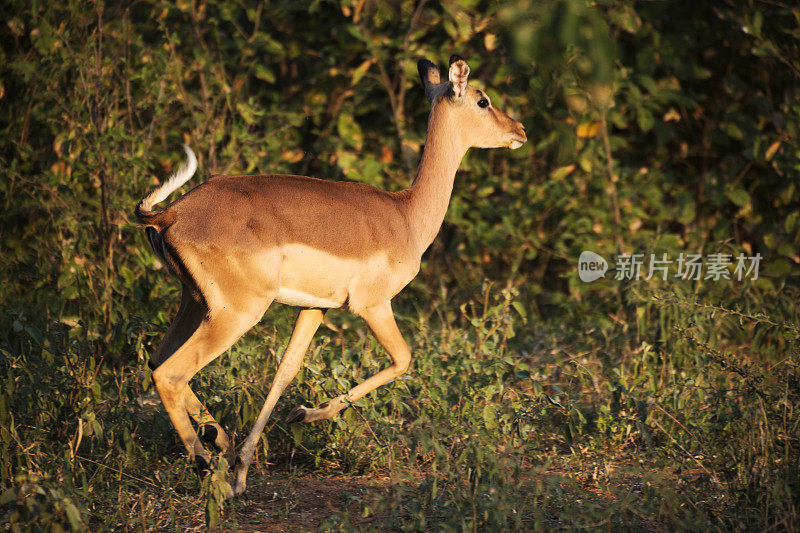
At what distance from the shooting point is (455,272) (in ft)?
24.9

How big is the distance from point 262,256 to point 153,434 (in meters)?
1.09

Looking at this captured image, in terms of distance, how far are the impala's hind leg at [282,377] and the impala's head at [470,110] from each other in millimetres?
1261

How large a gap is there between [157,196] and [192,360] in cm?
70

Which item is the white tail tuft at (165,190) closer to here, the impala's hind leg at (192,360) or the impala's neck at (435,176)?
the impala's hind leg at (192,360)

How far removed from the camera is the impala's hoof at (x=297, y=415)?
390 centimetres

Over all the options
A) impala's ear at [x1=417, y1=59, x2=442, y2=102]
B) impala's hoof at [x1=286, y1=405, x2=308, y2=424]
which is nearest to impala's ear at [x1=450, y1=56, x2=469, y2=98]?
impala's ear at [x1=417, y1=59, x2=442, y2=102]

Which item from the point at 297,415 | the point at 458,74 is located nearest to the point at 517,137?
the point at 458,74

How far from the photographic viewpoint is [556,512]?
3428 millimetres

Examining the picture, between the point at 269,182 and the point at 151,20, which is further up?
the point at 151,20

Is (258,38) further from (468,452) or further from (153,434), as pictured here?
(468,452)

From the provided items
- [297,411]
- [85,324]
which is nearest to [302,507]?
[297,411]

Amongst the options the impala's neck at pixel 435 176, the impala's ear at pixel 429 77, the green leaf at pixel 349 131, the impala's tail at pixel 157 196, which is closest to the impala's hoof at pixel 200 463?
the impala's tail at pixel 157 196

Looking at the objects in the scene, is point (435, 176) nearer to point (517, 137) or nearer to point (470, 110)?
point (470, 110)

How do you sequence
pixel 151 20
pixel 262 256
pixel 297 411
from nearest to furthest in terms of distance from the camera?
Result: pixel 262 256, pixel 297 411, pixel 151 20
